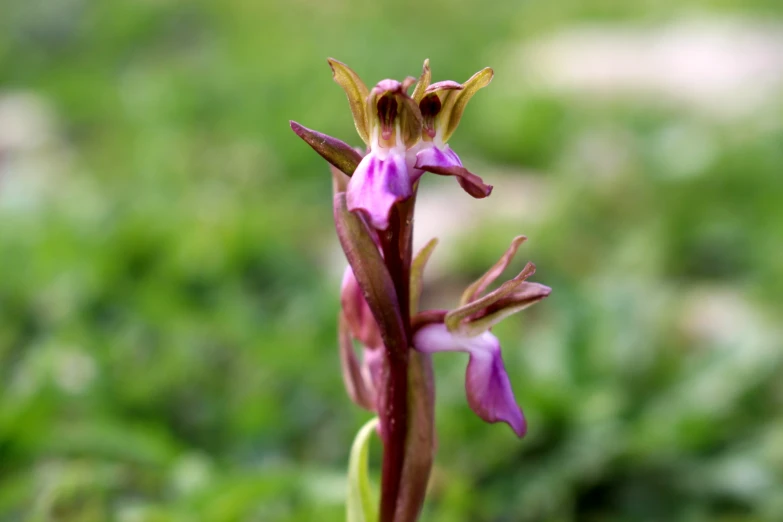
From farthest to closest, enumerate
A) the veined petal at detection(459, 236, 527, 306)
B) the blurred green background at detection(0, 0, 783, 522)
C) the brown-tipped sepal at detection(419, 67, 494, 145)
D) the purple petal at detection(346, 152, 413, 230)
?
the blurred green background at detection(0, 0, 783, 522)
the veined petal at detection(459, 236, 527, 306)
the brown-tipped sepal at detection(419, 67, 494, 145)
the purple petal at detection(346, 152, 413, 230)

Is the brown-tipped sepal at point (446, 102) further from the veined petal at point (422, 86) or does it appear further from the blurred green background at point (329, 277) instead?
the blurred green background at point (329, 277)

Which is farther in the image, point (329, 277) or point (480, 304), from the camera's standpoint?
point (329, 277)

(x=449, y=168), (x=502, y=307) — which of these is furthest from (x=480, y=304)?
(x=449, y=168)

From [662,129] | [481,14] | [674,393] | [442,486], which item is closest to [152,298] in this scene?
[442,486]

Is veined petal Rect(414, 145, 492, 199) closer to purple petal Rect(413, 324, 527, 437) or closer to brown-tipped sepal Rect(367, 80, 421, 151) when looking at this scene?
brown-tipped sepal Rect(367, 80, 421, 151)

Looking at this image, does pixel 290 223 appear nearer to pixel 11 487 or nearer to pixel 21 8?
pixel 11 487

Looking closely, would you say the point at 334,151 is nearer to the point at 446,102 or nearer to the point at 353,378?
the point at 446,102

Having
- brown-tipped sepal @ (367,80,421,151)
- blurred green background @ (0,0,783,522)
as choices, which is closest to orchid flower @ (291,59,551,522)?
brown-tipped sepal @ (367,80,421,151)
